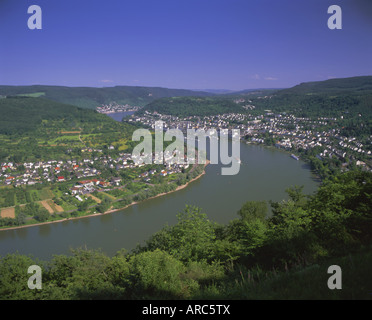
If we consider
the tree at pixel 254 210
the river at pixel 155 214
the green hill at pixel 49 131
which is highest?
the green hill at pixel 49 131

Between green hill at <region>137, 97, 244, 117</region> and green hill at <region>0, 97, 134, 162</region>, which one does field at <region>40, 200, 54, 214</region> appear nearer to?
green hill at <region>0, 97, 134, 162</region>

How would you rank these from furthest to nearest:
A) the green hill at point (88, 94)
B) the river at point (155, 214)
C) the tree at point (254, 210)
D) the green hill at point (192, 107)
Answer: the green hill at point (88, 94) < the green hill at point (192, 107) < the river at point (155, 214) < the tree at point (254, 210)

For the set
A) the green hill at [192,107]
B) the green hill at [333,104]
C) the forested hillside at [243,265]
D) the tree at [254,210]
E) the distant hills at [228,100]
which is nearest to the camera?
the forested hillside at [243,265]

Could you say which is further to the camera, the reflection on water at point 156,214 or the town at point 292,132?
the town at point 292,132

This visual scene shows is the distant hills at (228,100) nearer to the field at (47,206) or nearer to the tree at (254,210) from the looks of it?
the tree at (254,210)

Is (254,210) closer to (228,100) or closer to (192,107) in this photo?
(192,107)

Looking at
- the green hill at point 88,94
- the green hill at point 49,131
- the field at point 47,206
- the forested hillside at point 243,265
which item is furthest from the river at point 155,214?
the green hill at point 88,94

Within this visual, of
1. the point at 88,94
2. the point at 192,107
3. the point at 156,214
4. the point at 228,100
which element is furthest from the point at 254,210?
the point at 88,94
